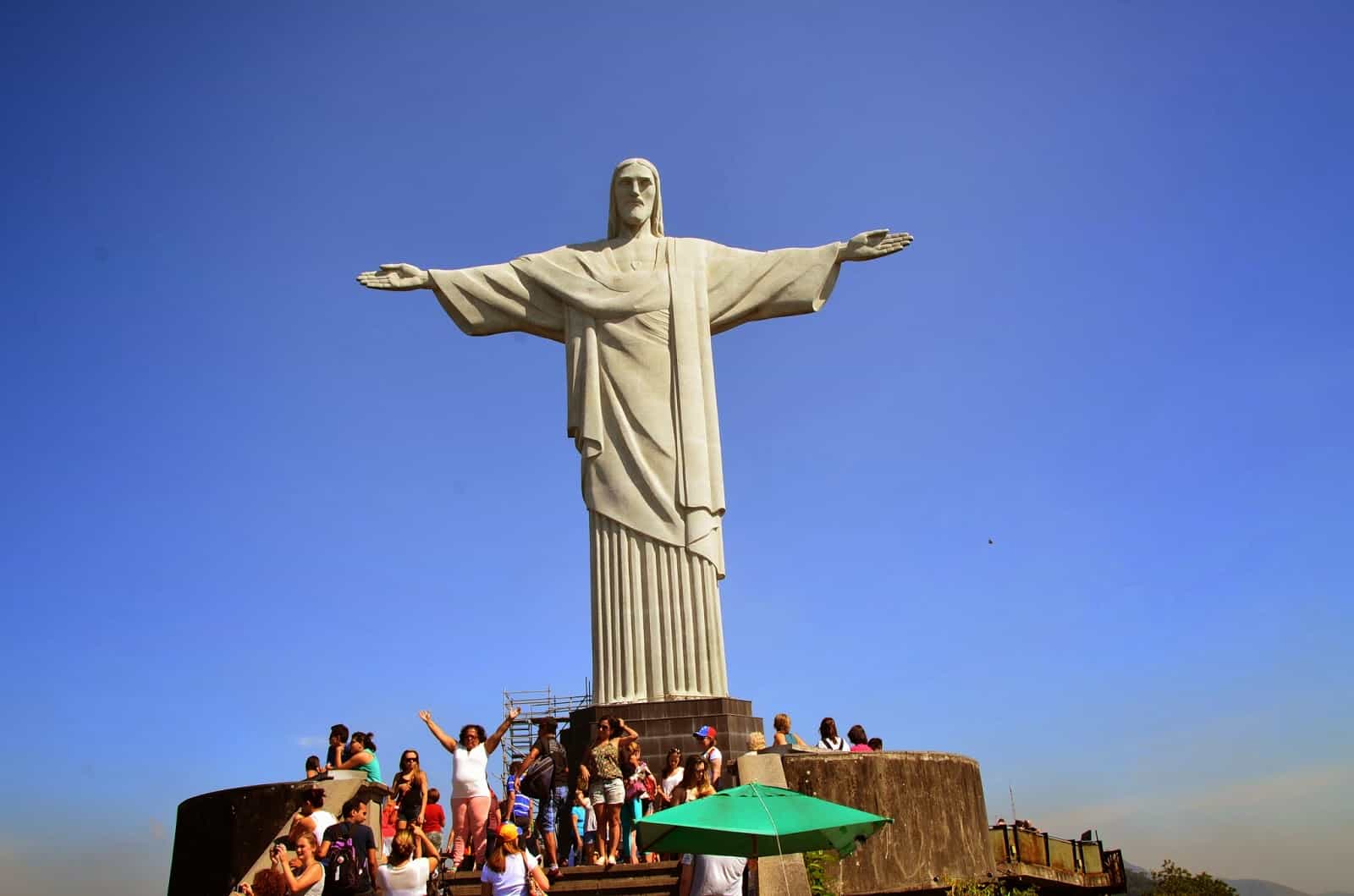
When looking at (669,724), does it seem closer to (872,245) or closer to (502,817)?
(502,817)

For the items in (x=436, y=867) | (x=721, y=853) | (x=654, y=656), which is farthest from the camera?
(x=654, y=656)

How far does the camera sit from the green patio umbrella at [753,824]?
760cm

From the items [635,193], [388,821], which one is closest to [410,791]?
[388,821]

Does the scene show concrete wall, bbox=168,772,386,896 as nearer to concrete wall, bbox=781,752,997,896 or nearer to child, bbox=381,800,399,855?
child, bbox=381,800,399,855

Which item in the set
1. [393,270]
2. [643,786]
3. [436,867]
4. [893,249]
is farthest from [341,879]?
[893,249]

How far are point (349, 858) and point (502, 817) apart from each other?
6.14 feet

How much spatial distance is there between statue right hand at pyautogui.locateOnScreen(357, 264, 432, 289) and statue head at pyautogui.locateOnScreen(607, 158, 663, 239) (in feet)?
8.77

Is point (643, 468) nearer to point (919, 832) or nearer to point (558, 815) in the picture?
point (558, 815)

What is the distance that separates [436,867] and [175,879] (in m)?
3.39

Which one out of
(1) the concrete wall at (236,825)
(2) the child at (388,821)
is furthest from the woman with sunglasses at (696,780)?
(1) the concrete wall at (236,825)

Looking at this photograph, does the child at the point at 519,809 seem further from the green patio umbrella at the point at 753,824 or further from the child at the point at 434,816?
the green patio umbrella at the point at 753,824

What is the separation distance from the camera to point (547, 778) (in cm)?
1120

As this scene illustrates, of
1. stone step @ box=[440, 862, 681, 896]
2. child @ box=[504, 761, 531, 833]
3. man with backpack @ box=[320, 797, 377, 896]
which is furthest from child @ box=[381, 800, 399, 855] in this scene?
man with backpack @ box=[320, 797, 377, 896]

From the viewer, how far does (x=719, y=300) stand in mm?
15453
